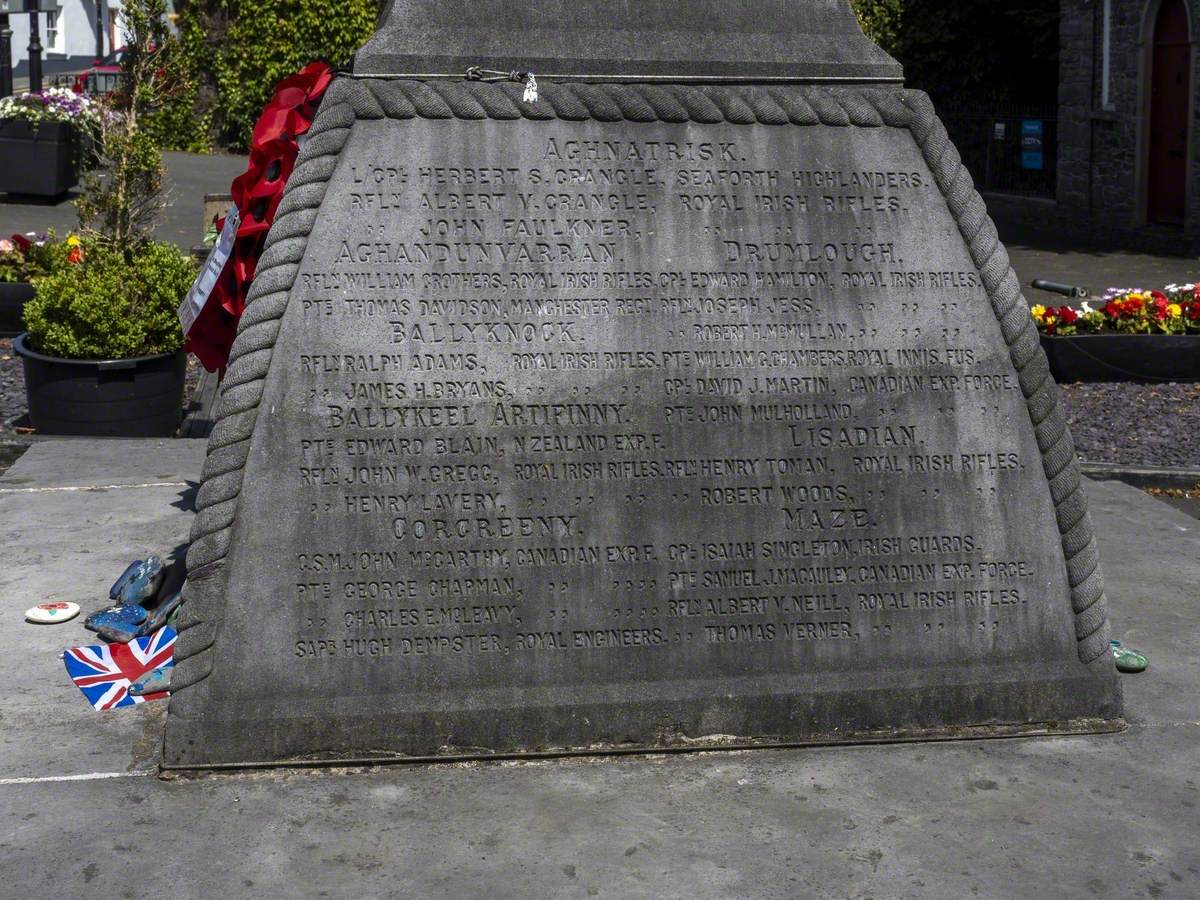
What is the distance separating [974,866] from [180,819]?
6.56 ft

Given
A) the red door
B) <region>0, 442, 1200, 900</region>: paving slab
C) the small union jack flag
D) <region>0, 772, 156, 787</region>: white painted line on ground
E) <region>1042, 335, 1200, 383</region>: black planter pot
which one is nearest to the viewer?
<region>0, 442, 1200, 900</region>: paving slab

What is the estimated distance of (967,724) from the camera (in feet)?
15.1

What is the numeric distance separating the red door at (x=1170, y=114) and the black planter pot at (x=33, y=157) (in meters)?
15.5

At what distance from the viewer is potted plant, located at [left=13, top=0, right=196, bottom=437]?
348 inches

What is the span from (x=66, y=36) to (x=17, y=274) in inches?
2456

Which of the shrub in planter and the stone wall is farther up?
the stone wall

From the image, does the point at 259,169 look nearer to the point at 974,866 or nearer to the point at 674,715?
the point at 674,715

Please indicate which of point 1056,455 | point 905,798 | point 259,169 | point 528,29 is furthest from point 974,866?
point 259,169

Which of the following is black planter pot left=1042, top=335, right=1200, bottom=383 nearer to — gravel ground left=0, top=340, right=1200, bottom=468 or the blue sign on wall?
gravel ground left=0, top=340, right=1200, bottom=468

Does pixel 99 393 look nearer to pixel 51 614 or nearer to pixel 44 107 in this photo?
pixel 51 614

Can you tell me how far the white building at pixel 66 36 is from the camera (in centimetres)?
6594

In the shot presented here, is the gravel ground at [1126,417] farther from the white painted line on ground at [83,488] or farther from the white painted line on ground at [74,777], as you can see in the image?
the white painted line on ground at [74,777]

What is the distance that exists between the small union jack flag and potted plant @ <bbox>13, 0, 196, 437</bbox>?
3966mm

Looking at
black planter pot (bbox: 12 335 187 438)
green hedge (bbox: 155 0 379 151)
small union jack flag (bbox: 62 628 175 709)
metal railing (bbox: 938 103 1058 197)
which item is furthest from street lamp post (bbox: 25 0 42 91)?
small union jack flag (bbox: 62 628 175 709)
